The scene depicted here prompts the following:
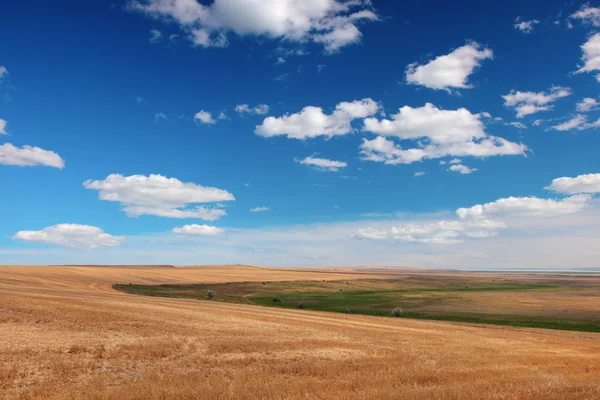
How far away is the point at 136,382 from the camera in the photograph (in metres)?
15.8

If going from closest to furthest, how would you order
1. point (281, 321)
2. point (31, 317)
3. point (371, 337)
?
point (31, 317)
point (371, 337)
point (281, 321)

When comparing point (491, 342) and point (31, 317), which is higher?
point (31, 317)

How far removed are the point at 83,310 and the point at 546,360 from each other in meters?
30.9

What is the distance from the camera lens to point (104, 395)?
1353 cm

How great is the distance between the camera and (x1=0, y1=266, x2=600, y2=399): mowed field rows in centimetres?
1473

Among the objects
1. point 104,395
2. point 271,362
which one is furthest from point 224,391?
point 271,362

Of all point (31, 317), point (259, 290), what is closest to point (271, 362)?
point (31, 317)

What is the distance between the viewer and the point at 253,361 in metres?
20.9

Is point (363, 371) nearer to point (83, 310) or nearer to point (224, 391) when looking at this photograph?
point (224, 391)

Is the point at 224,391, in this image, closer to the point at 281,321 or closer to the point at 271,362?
the point at 271,362

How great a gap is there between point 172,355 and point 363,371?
9184mm

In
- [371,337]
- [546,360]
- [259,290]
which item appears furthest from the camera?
[259,290]

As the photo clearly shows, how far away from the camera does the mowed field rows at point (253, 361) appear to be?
14727 mm

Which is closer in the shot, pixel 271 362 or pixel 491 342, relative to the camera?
pixel 271 362
